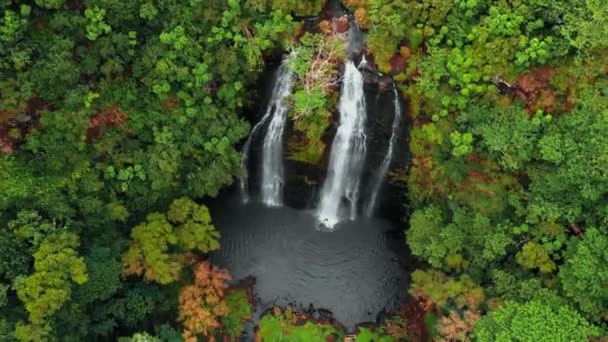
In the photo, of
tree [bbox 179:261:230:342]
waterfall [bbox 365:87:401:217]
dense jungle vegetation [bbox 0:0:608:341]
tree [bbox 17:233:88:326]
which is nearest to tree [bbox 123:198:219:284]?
dense jungle vegetation [bbox 0:0:608:341]

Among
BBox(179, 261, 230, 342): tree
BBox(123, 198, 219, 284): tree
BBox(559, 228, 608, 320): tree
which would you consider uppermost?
BBox(559, 228, 608, 320): tree

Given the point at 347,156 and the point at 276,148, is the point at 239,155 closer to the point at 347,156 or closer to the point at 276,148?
the point at 276,148

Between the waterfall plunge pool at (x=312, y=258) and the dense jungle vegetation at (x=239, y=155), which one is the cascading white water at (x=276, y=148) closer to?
the waterfall plunge pool at (x=312, y=258)

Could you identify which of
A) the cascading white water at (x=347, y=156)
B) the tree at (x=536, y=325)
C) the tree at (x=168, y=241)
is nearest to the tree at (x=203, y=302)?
the tree at (x=168, y=241)

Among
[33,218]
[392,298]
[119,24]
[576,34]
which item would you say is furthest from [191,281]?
[576,34]

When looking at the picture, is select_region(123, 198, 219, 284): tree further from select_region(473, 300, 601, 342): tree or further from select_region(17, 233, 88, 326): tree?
select_region(473, 300, 601, 342): tree

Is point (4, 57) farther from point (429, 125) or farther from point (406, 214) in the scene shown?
point (406, 214)
